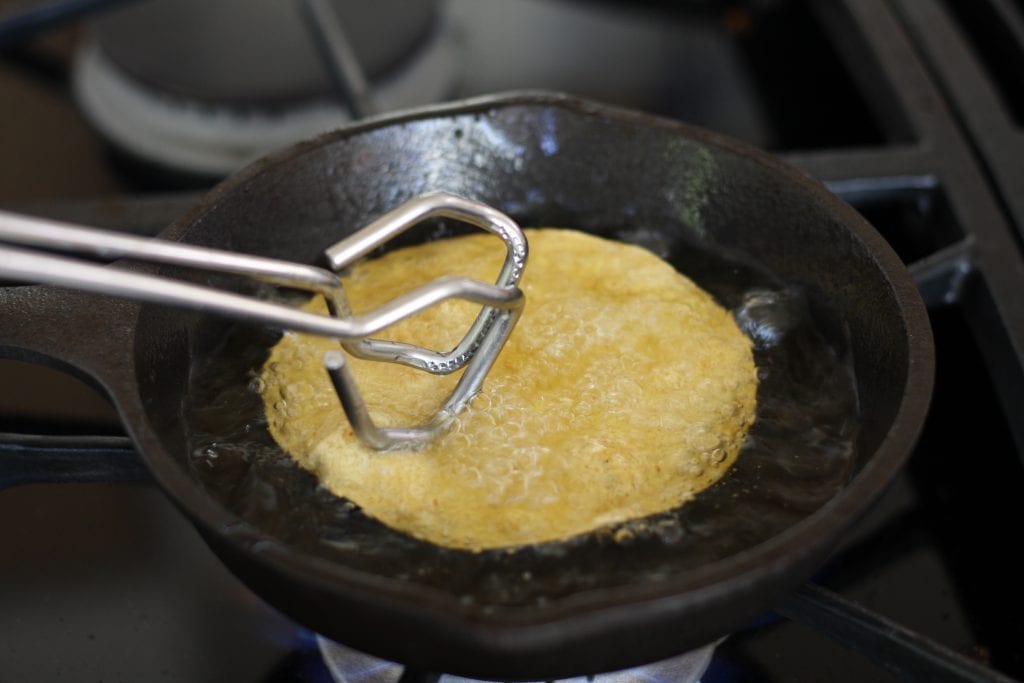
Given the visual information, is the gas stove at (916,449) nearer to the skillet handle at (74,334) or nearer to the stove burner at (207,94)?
the stove burner at (207,94)

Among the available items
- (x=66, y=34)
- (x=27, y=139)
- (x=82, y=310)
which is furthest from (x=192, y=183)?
(x=82, y=310)

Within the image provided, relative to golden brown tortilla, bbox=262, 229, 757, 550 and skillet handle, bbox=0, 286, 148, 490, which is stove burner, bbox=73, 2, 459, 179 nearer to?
golden brown tortilla, bbox=262, 229, 757, 550

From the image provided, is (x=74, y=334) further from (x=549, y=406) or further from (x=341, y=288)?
(x=549, y=406)

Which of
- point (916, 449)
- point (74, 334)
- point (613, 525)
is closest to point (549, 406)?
point (613, 525)

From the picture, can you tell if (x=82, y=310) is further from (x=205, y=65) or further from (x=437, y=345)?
(x=205, y=65)

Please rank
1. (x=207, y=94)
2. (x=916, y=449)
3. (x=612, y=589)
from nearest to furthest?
(x=612, y=589)
(x=916, y=449)
(x=207, y=94)

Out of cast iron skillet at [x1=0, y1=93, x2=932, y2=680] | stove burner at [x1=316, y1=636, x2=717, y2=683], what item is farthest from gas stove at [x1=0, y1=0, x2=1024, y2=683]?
cast iron skillet at [x1=0, y1=93, x2=932, y2=680]

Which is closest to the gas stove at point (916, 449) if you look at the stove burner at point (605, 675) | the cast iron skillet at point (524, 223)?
the stove burner at point (605, 675)
